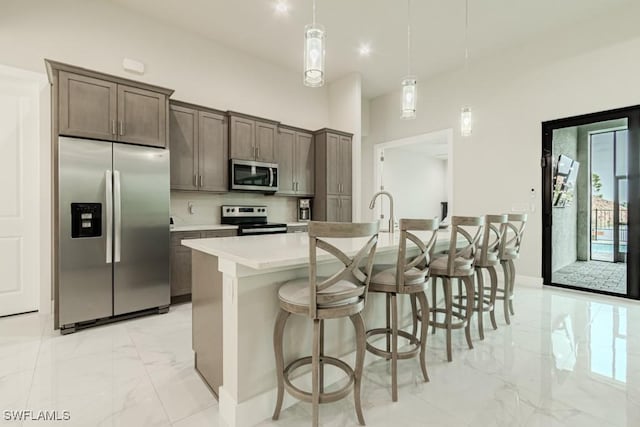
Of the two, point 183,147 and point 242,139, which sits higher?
point 242,139

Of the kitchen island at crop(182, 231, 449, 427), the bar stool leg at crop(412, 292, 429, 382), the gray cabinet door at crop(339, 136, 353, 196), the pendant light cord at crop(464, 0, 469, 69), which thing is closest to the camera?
the kitchen island at crop(182, 231, 449, 427)

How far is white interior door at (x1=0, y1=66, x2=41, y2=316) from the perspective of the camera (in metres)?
3.04

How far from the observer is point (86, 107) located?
2.77m

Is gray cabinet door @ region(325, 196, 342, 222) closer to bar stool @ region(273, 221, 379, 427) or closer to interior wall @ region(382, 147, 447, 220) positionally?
interior wall @ region(382, 147, 447, 220)

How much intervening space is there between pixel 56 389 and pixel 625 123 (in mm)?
6201

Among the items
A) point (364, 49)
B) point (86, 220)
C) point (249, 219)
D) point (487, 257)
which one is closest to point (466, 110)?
point (487, 257)

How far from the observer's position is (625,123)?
380cm

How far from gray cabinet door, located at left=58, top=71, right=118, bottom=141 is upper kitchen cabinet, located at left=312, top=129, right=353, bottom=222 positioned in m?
2.89

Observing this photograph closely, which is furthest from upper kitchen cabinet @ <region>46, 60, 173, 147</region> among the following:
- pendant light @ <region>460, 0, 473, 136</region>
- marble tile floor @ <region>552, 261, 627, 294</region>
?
marble tile floor @ <region>552, 261, 627, 294</region>

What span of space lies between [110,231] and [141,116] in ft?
3.88

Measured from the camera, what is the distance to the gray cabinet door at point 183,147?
143 inches

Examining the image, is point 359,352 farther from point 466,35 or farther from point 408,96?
point 466,35

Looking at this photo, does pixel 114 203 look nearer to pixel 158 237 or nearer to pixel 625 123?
pixel 158 237

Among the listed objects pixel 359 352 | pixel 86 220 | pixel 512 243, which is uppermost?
pixel 86 220
